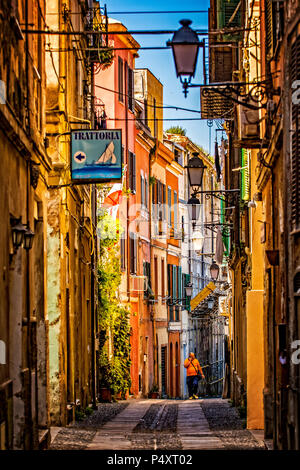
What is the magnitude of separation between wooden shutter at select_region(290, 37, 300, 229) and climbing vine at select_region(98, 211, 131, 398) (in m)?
18.2

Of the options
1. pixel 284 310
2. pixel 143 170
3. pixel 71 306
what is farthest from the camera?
pixel 143 170

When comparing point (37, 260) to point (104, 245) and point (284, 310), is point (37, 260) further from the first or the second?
point (104, 245)

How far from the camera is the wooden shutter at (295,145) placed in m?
12.2

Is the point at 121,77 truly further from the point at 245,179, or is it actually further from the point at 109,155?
the point at 109,155

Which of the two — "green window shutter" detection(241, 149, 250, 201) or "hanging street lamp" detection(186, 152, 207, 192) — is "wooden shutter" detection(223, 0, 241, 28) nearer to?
"green window shutter" detection(241, 149, 250, 201)

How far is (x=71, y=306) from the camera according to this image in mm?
21203

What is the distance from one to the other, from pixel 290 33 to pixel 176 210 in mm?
41143

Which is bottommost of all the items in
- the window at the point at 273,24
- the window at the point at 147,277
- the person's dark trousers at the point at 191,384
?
the person's dark trousers at the point at 191,384

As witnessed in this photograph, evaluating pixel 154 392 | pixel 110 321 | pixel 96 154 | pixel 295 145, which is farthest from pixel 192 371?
pixel 295 145

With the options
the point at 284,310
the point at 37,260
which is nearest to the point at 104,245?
the point at 37,260

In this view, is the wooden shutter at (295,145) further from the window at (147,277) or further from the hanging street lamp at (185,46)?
the window at (147,277)

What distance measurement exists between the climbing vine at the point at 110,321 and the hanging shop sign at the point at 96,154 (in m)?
12.4

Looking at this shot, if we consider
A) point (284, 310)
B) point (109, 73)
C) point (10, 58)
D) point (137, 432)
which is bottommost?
point (137, 432)

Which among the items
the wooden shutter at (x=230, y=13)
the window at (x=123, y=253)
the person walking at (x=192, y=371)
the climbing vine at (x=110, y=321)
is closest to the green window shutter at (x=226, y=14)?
the wooden shutter at (x=230, y=13)
